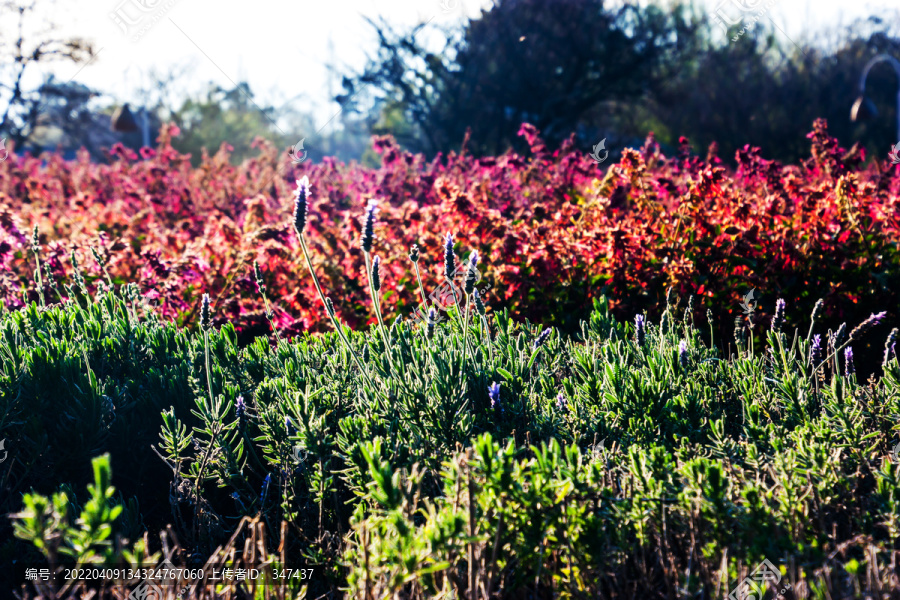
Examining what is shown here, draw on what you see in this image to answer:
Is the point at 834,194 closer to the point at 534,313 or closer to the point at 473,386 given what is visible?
the point at 534,313

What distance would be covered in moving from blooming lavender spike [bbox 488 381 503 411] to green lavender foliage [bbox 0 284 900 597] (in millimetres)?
33

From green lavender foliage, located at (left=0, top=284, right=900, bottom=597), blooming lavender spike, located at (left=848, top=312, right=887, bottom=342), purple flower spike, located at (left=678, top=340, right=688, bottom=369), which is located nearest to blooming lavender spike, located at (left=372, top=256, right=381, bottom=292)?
green lavender foliage, located at (left=0, top=284, right=900, bottom=597)

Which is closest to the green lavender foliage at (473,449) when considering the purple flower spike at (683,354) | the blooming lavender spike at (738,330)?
the purple flower spike at (683,354)

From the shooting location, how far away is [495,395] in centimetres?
239

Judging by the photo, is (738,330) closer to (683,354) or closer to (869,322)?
(869,322)

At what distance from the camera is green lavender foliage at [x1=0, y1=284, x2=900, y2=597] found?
172 centimetres

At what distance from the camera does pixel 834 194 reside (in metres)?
4.98

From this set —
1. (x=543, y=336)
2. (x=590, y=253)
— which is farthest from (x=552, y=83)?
(x=543, y=336)

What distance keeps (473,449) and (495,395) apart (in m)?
0.29

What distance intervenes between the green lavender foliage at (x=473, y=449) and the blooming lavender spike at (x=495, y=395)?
3 centimetres

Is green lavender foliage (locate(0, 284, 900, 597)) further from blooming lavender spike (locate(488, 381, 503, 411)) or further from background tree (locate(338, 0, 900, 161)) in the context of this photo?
background tree (locate(338, 0, 900, 161))

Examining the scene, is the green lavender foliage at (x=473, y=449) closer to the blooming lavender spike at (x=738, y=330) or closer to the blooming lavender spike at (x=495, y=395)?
the blooming lavender spike at (x=495, y=395)

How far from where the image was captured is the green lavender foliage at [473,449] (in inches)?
67.8

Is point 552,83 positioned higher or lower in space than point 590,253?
higher
